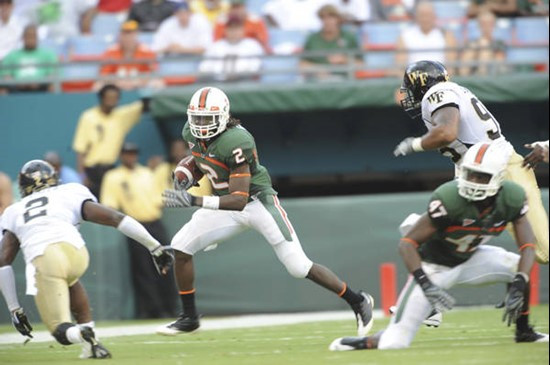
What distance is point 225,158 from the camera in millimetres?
8766

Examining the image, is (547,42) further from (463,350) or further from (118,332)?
(463,350)

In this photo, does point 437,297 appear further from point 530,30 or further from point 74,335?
point 530,30

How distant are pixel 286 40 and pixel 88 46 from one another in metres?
2.38

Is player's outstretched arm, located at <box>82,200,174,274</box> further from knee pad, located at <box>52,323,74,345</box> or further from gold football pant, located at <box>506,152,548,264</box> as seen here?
gold football pant, located at <box>506,152,548,264</box>

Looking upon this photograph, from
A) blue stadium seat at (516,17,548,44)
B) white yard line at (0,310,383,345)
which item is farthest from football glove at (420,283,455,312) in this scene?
blue stadium seat at (516,17,548,44)

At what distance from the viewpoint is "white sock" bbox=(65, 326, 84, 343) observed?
24.9 feet

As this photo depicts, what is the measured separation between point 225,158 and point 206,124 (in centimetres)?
28

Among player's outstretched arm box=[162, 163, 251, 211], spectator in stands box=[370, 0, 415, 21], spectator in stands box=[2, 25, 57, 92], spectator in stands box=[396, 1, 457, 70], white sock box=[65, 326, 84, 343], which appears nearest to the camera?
white sock box=[65, 326, 84, 343]

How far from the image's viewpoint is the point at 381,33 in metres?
14.4

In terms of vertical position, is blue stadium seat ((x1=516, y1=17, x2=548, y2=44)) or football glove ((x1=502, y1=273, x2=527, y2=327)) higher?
blue stadium seat ((x1=516, y1=17, x2=548, y2=44))

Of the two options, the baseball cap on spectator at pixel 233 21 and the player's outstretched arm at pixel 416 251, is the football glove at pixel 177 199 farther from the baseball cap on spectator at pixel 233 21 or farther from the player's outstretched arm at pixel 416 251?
the baseball cap on spectator at pixel 233 21

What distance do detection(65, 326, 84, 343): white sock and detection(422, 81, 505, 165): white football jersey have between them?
9.23 ft

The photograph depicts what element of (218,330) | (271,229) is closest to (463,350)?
(271,229)

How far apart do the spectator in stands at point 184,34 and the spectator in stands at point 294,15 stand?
927 millimetres
